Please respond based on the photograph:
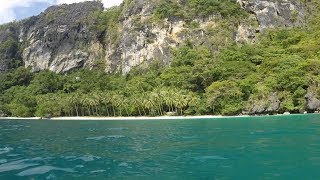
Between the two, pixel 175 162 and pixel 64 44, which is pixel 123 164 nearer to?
pixel 175 162

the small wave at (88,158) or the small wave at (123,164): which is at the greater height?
the small wave at (88,158)

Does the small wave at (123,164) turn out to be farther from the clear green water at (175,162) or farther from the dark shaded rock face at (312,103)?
the dark shaded rock face at (312,103)

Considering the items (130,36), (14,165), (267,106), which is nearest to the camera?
(14,165)

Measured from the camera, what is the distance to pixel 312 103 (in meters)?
86.2

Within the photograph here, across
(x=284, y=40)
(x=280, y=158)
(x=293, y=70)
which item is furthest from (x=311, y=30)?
(x=280, y=158)

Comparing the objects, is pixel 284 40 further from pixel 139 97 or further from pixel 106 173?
pixel 106 173

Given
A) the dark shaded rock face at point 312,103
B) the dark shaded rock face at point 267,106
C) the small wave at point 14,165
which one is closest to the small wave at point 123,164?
the small wave at point 14,165

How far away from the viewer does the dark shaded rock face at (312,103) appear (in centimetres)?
8575

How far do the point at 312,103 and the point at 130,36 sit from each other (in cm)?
9019

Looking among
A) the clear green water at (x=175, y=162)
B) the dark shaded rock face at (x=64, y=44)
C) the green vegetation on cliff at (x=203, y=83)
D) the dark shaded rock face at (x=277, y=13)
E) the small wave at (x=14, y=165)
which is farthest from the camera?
the dark shaded rock face at (x=64, y=44)

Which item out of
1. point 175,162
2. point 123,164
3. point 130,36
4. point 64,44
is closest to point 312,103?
point 175,162

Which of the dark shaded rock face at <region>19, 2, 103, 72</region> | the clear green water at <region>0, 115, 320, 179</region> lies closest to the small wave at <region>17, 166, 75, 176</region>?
the clear green water at <region>0, 115, 320, 179</region>

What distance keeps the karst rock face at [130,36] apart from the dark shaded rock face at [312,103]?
64.3 m

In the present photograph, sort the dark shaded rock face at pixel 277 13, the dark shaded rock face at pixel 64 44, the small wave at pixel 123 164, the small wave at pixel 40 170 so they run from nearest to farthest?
the small wave at pixel 40 170 < the small wave at pixel 123 164 < the dark shaded rock face at pixel 277 13 < the dark shaded rock face at pixel 64 44
